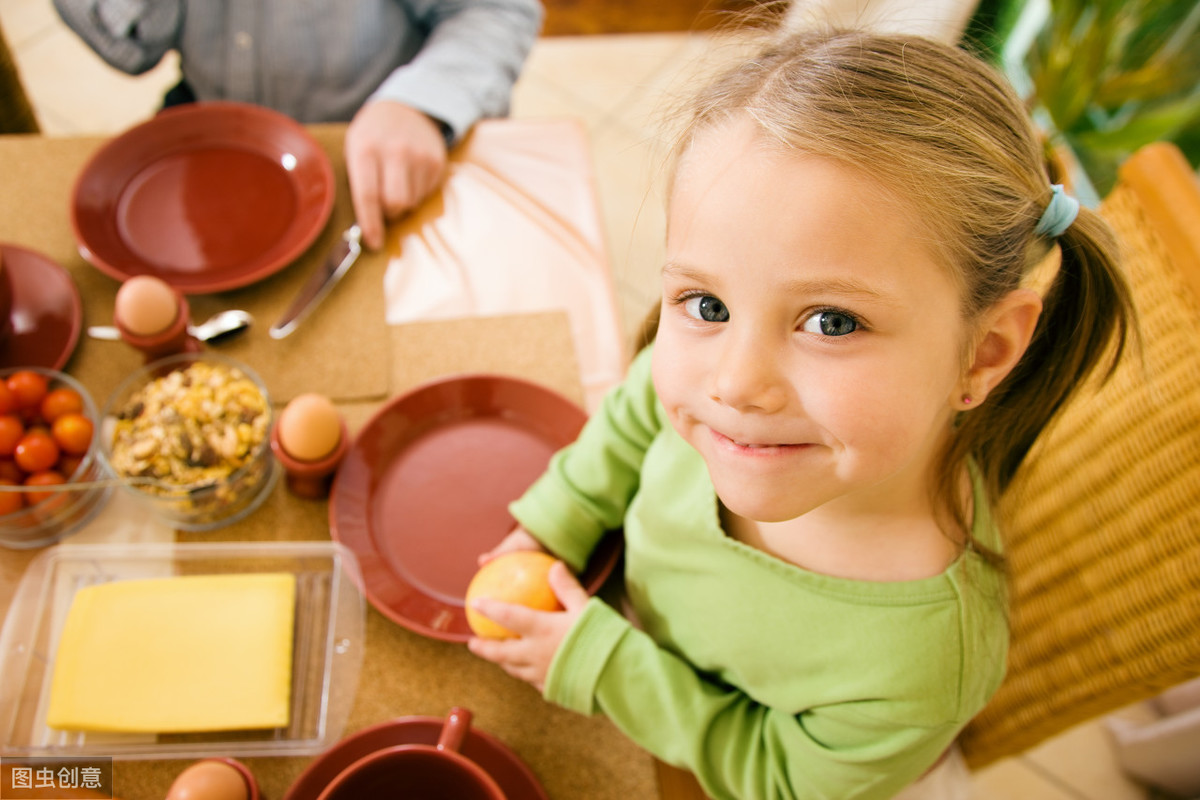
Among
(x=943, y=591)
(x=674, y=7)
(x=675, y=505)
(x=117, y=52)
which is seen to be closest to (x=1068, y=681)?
(x=943, y=591)

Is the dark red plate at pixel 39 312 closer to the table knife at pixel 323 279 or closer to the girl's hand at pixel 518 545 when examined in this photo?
the table knife at pixel 323 279

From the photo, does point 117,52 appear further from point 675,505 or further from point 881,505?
point 881,505

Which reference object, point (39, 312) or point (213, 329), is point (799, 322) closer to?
point (213, 329)

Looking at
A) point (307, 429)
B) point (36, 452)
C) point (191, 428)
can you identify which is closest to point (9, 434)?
point (36, 452)

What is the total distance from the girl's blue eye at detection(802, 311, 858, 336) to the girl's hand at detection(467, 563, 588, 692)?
1.17 ft

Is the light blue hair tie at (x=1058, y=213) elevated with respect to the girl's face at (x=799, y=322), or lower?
elevated

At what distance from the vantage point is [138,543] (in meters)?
0.79

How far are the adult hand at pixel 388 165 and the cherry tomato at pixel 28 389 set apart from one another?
1.27 ft

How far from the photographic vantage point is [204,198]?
1046 millimetres

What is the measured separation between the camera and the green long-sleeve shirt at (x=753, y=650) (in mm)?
658

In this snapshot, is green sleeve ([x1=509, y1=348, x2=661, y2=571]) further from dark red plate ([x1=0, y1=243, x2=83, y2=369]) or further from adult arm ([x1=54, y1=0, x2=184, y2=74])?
adult arm ([x1=54, y1=0, x2=184, y2=74])

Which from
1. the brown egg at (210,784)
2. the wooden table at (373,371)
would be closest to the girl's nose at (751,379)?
the wooden table at (373,371)

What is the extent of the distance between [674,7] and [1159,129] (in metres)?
1.53

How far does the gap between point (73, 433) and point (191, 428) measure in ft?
0.36
